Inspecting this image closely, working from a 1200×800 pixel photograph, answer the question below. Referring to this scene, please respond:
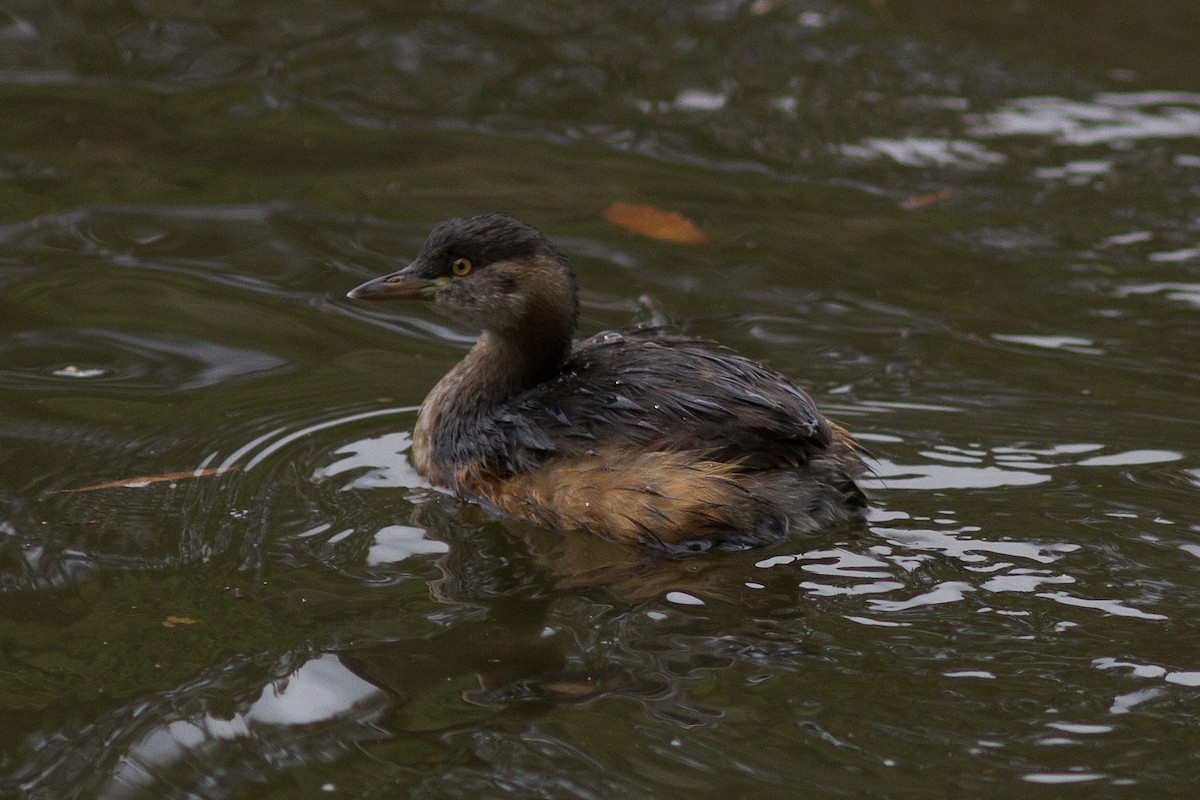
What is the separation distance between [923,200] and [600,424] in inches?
156

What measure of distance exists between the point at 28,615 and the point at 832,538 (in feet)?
8.85

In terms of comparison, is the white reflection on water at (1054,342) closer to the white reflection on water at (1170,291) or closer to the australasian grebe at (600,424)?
the white reflection on water at (1170,291)

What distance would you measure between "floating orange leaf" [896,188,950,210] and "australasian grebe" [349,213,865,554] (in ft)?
10.2

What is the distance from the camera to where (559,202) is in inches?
347

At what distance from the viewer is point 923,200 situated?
8.91m

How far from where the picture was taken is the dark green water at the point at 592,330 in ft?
14.2

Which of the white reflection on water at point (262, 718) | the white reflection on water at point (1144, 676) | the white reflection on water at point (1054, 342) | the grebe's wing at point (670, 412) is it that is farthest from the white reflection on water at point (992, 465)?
the white reflection on water at point (262, 718)

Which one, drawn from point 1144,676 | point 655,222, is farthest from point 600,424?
point 655,222

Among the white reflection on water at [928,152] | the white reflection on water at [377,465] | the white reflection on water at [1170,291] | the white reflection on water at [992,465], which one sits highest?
the white reflection on water at [928,152]

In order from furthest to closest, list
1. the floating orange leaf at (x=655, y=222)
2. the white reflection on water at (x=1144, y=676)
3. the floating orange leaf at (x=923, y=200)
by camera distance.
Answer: the floating orange leaf at (x=923, y=200), the floating orange leaf at (x=655, y=222), the white reflection on water at (x=1144, y=676)

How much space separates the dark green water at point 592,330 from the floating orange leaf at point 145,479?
40mm

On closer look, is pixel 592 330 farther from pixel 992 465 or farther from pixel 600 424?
pixel 992 465

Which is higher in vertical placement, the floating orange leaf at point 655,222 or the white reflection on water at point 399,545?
the floating orange leaf at point 655,222

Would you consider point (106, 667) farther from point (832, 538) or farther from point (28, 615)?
point (832, 538)
